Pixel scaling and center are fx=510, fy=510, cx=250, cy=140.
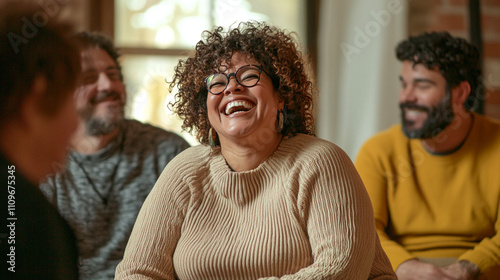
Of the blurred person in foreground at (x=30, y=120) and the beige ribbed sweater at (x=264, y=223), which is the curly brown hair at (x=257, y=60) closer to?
the beige ribbed sweater at (x=264, y=223)

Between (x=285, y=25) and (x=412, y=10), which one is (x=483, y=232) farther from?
(x=285, y=25)

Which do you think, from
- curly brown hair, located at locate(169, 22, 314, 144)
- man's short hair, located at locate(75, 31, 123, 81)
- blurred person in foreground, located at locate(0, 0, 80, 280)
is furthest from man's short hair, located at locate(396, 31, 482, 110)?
blurred person in foreground, located at locate(0, 0, 80, 280)

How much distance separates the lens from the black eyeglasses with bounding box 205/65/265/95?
101 centimetres

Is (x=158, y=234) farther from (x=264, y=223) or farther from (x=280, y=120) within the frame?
(x=280, y=120)

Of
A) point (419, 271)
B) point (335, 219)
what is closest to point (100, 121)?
point (335, 219)

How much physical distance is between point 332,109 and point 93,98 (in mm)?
1193

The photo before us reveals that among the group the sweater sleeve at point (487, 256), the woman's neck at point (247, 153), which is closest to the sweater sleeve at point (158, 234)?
the woman's neck at point (247, 153)

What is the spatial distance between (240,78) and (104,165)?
1.89 feet

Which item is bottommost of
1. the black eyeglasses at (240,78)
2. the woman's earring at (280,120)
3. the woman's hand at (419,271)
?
the woman's hand at (419,271)

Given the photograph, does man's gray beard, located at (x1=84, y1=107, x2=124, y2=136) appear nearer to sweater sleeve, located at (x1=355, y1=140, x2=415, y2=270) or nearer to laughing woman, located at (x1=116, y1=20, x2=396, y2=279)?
laughing woman, located at (x1=116, y1=20, x2=396, y2=279)

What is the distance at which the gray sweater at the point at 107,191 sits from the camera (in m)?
1.33

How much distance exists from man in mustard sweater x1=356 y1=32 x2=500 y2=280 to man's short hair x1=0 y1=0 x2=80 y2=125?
98 centimetres

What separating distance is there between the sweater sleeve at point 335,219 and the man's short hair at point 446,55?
0.72 meters

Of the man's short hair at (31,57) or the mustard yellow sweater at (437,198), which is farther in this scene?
the mustard yellow sweater at (437,198)
